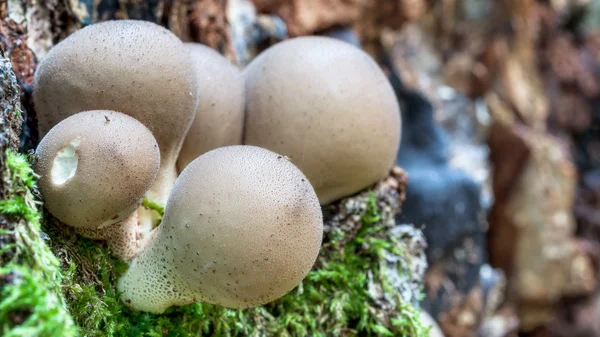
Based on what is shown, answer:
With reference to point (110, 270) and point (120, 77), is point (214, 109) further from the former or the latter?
point (110, 270)

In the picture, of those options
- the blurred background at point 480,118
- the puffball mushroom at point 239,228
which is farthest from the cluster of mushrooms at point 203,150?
the blurred background at point 480,118

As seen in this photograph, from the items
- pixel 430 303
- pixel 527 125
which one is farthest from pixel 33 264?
pixel 527 125

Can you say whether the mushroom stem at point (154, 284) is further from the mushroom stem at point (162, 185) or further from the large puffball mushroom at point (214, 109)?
the large puffball mushroom at point (214, 109)

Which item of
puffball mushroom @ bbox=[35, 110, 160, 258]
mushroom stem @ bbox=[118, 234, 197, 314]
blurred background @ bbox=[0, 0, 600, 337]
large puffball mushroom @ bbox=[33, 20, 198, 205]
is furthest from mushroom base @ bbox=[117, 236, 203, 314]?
blurred background @ bbox=[0, 0, 600, 337]

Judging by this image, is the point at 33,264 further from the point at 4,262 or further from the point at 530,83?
the point at 530,83

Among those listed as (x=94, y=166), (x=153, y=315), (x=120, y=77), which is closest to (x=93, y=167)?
(x=94, y=166)

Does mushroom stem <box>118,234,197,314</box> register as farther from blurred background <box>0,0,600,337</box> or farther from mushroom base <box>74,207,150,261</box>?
blurred background <box>0,0,600,337</box>
